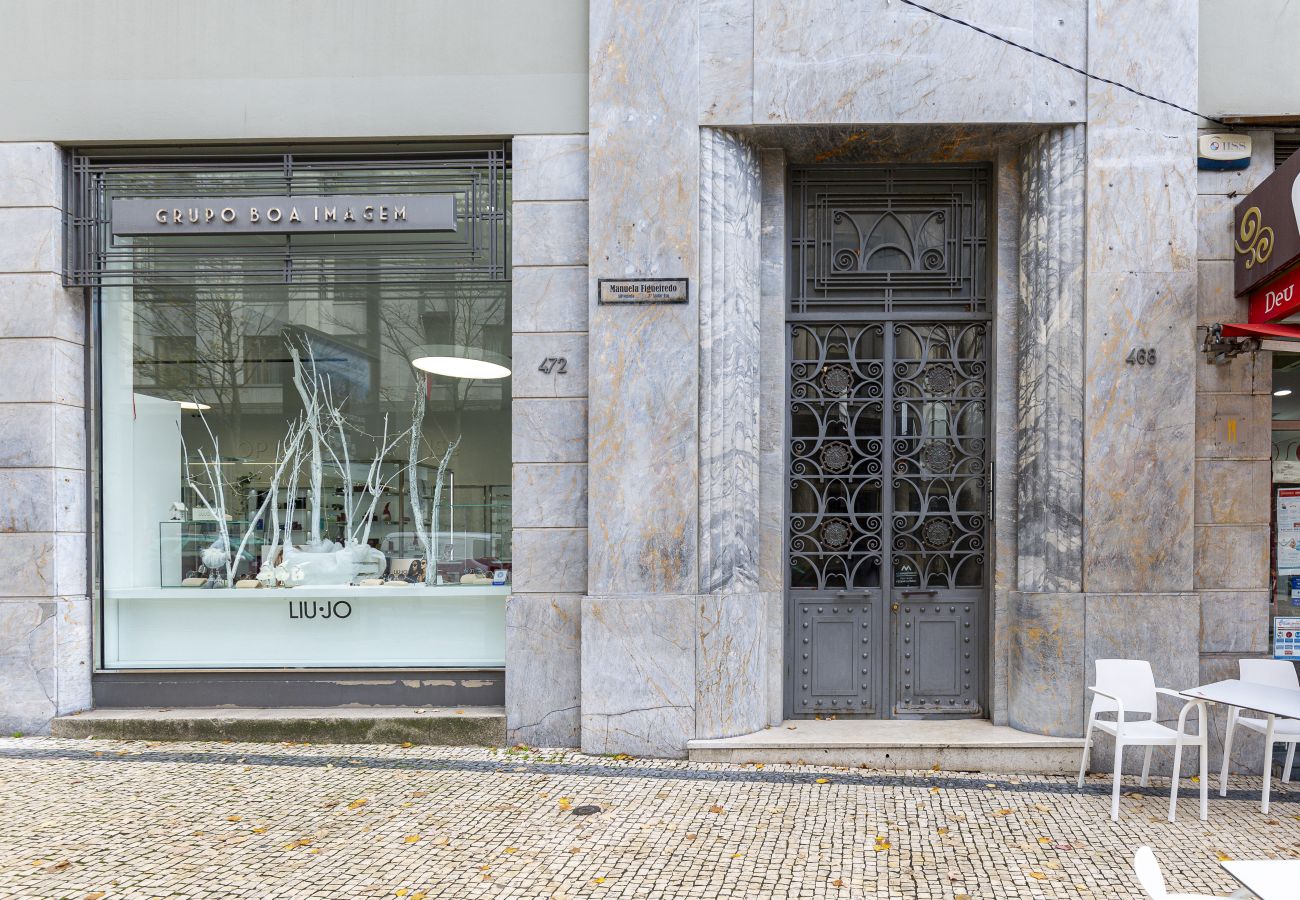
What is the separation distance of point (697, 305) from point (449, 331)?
228cm

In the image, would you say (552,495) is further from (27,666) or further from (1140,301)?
(1140,301)

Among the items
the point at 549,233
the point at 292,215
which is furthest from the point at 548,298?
the point at 292,215

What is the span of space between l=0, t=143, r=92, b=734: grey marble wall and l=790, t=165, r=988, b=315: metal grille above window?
619 cm

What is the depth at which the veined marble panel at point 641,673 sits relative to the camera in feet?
19.8

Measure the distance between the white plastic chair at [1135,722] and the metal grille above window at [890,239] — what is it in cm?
297

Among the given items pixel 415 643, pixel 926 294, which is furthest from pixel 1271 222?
pixel 415 643

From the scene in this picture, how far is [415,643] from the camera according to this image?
6781 mm

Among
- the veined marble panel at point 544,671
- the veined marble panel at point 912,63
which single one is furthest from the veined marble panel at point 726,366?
the veined marble panel at point 544,671

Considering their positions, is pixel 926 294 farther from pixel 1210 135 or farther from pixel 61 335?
pixel 61 335

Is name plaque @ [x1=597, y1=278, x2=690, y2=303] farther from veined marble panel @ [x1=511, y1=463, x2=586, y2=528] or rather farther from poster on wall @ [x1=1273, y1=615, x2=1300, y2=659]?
poster on wall @ [x1=1273, y1=615, x2=1300, y2=659]

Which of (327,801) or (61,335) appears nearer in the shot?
(327,801)

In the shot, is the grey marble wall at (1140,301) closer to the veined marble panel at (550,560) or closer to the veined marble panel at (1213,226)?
the veined marble panel at (1213,226)

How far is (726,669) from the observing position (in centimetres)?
609

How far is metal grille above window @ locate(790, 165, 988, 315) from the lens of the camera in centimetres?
654
